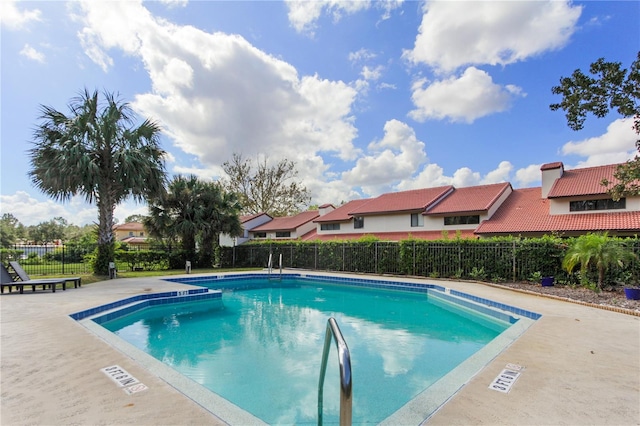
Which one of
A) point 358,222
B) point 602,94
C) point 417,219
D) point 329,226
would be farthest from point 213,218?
point 602,94

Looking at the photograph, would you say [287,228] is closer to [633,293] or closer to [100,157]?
[100,157]

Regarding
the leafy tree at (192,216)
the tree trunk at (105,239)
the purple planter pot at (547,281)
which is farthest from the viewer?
the leafy tree at (192,216)

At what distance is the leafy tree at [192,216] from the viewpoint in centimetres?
2241

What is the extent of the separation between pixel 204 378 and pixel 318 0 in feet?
42.8

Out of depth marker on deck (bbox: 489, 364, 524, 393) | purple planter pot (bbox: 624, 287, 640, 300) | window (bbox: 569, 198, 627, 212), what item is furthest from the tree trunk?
window (bbox: 569, 198, 627, 212)

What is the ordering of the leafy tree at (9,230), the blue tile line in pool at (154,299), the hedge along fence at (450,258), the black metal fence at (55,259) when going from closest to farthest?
1. the blue tile line in pool at (154,299)
2. the hedge along fence at (450,258)
3. the black metal fence at (55,259)
4. the leafy tree at (9,230)

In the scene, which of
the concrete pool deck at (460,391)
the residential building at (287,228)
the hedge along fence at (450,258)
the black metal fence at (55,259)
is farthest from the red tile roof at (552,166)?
the black metal fence at (55,259)

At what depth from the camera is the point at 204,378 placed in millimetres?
5047

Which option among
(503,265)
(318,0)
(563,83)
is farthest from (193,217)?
(563,83)

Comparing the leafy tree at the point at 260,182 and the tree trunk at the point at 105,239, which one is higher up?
the leafy tree at the point at 260,182

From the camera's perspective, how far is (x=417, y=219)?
22422mm

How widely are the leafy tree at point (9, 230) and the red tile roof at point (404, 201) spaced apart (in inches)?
1374

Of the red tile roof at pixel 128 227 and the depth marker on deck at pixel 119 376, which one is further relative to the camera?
the red tile roof at pixel 128 227

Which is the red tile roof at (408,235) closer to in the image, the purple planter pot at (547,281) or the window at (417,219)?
the window at (417,219)
